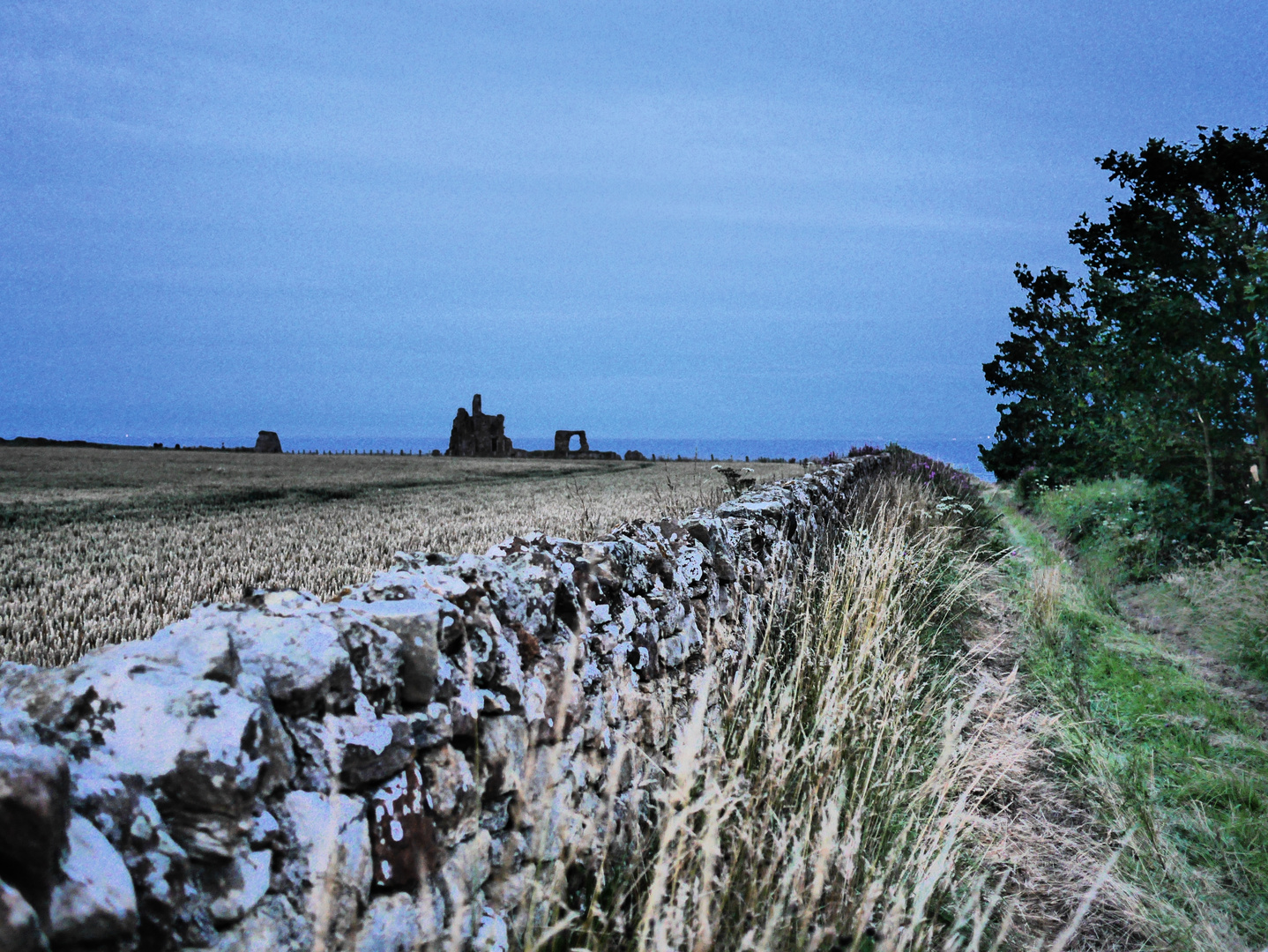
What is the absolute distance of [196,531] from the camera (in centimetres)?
696

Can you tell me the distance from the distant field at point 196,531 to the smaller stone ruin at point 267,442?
965 inches

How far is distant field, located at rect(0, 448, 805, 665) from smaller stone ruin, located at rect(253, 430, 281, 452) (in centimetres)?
2451

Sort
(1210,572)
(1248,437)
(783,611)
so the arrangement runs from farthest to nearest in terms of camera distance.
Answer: (1248,437)
(1210,572)
(783,611)

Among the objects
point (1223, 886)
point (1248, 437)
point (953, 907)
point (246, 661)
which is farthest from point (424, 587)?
point (1248, 437)

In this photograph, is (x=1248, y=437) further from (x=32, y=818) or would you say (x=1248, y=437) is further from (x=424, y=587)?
(x=32, y=818)

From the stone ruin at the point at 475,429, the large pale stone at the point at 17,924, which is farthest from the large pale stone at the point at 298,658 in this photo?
the stone ruin at the point at 475,429

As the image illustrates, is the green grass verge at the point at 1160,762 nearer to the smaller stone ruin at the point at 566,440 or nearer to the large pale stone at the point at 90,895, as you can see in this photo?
the large pale stone at the point at 90,895

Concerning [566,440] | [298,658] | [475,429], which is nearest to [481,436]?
[475,429]

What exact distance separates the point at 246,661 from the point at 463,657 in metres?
0.64

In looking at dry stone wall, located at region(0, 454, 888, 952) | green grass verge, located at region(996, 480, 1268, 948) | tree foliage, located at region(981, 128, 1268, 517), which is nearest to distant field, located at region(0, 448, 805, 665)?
dry stone wall, located at region(0, 454, 888, 952)

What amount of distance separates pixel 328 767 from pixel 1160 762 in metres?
6.01

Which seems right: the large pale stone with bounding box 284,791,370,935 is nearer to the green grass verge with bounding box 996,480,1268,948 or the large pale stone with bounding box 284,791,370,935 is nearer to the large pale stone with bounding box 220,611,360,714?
the large pale stone with bounding box 220,611,360,714

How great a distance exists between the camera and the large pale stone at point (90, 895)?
1.18 meters

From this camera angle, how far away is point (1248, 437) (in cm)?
1033
